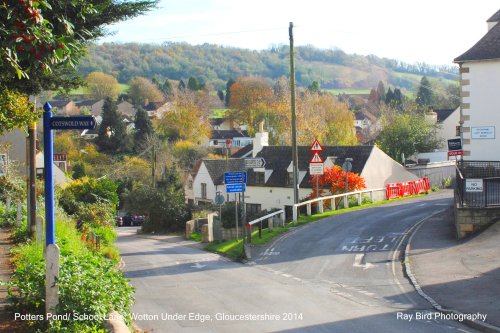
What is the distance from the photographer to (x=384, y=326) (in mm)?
11766

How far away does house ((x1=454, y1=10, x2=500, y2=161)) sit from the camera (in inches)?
1051

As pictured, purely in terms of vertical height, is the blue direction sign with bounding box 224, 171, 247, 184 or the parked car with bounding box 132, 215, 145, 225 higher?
the blue direction sign with bounding box 224, 171, 247, 184

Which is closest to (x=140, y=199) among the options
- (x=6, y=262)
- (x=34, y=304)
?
(x=6, y=262)

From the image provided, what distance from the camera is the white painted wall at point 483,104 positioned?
26.7 metres

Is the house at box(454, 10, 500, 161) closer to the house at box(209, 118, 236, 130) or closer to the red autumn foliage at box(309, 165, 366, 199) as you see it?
the red autumn foliage at box(309, 165, 366, 199)

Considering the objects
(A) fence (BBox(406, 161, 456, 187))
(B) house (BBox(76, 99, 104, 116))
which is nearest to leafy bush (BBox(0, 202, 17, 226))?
(A) fence (BBox(406, 161, 456, 187))

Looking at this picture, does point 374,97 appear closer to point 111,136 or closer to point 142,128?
point 142,128

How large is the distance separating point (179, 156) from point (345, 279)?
63.5 metres

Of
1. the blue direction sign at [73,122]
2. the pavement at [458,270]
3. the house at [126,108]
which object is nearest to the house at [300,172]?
the pavement at [458,270]

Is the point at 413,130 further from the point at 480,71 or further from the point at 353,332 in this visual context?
the point at 353,332

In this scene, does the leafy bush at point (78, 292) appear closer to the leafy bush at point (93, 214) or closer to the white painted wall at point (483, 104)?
the leafy bush at point (93, 214)

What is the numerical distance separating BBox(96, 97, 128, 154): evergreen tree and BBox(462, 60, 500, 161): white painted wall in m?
55.0

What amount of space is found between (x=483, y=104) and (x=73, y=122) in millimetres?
20768

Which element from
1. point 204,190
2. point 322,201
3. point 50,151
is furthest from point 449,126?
point 50,151
